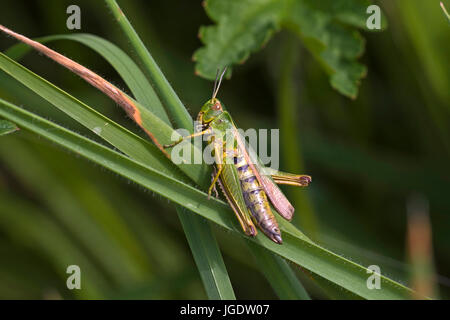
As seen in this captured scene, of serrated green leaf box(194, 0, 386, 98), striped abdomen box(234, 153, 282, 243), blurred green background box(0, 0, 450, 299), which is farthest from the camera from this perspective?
blurred green background box(0, 0, 450, 299)

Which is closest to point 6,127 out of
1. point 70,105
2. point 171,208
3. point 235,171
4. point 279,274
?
point 70,105

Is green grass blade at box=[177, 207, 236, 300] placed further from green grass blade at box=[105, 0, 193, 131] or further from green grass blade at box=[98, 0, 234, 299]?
green grass blade at box=[105, 0, 193, 131]

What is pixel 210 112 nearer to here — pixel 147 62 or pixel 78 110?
pixel 147 62

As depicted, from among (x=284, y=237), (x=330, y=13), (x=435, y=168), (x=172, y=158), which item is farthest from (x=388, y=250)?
(x=172, y=158)

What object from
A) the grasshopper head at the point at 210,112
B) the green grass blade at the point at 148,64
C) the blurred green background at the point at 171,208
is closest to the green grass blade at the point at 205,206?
the green grass blade at the point at 148,64

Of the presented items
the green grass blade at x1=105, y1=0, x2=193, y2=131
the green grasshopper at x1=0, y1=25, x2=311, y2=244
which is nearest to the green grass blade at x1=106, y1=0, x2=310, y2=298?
the green grass blade at x1=105, y1=0, x2=193, y2=131

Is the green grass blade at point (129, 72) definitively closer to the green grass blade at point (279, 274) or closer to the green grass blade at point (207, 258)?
the green grass blade at point (207, 258)
